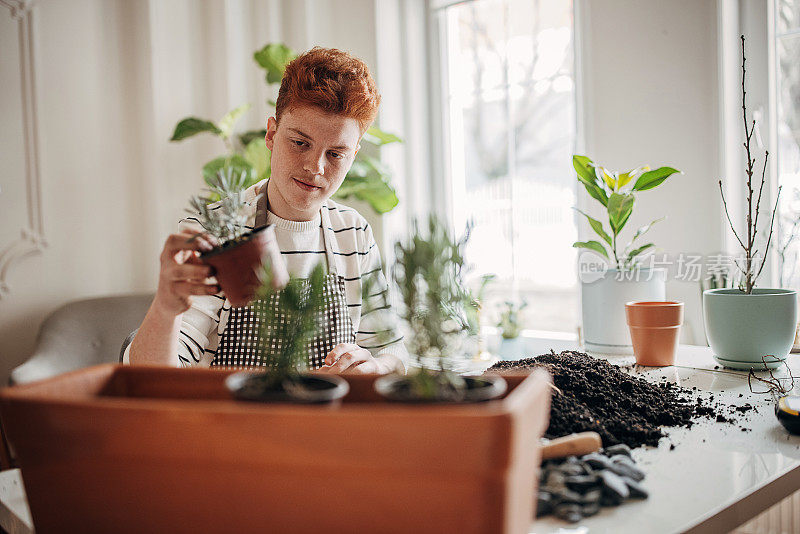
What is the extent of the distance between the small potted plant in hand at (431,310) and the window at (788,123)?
2143 mm

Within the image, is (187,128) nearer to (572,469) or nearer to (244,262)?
(244,262)

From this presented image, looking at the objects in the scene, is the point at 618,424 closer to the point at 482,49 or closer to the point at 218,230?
the point at 218,230

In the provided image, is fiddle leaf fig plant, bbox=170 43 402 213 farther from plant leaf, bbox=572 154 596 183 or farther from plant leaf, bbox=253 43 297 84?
plant leaf, bbox=572 154 596 183

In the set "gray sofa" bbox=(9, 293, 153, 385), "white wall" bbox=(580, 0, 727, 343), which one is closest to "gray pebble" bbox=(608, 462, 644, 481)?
"white wall" bbox=(580, 0, 727, 343)

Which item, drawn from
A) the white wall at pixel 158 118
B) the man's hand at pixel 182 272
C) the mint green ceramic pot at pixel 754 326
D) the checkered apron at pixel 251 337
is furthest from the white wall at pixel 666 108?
the man's hand at pixel 182 272

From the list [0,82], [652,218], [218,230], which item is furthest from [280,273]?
[0,82]

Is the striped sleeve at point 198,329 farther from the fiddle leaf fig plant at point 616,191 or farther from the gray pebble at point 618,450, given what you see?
the fiddle leaf fig plant at point 616,191

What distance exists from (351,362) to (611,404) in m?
0.46

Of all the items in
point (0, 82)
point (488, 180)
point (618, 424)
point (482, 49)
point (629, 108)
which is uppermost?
point (482, 49)

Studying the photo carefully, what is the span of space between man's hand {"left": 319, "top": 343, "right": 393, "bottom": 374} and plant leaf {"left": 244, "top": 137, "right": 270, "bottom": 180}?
5.64 feet

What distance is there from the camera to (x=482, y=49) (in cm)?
314

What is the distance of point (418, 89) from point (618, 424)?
8.80 feet

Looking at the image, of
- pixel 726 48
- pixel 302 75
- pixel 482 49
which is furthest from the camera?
pixel 482 49

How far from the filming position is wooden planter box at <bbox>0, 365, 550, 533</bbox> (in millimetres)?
440
